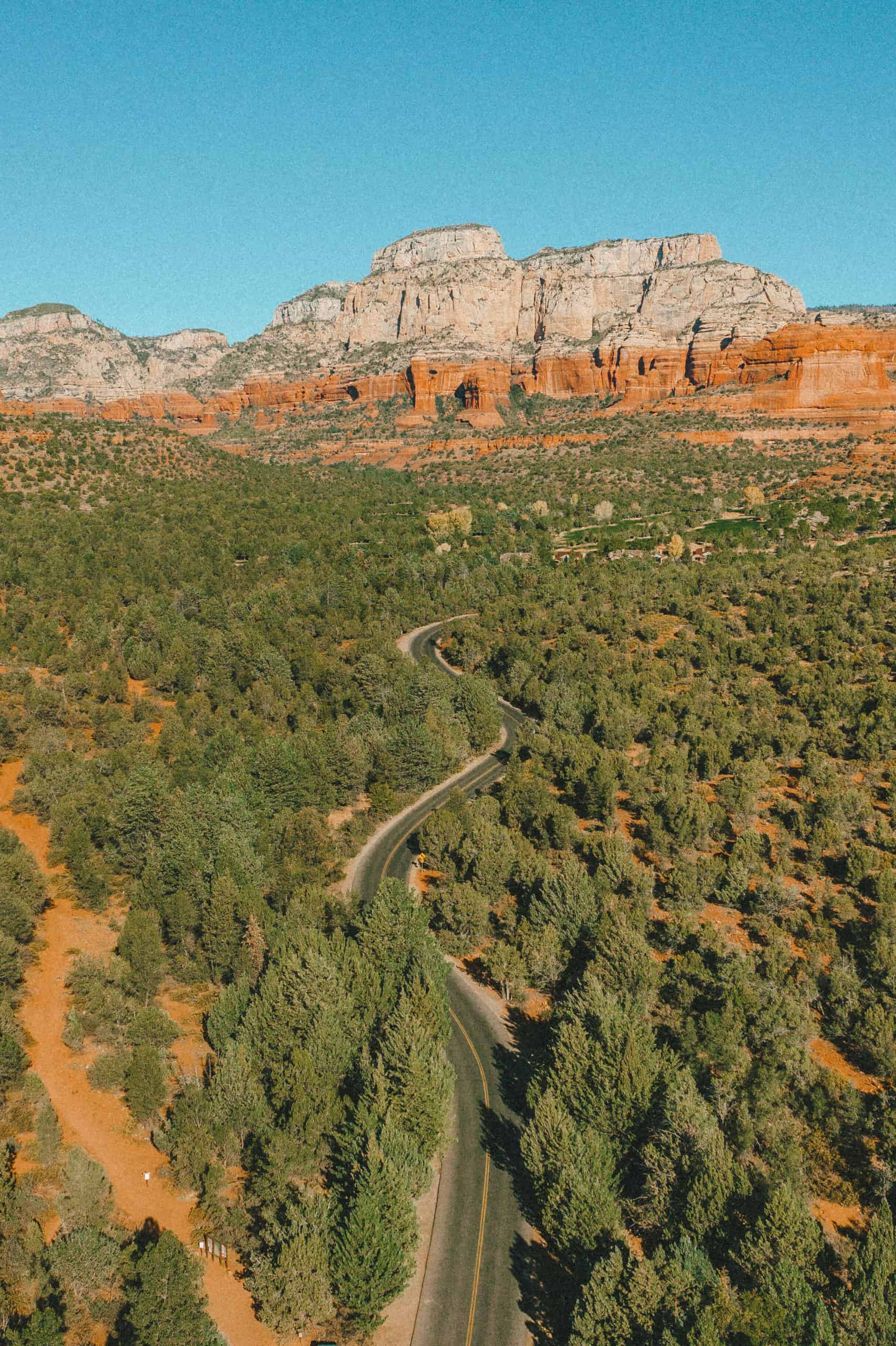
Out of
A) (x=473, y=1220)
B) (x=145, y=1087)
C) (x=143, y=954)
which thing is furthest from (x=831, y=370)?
(x=145, y=1087)

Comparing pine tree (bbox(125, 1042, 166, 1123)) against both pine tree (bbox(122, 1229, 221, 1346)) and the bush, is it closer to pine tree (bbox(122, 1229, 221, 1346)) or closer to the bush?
the bush

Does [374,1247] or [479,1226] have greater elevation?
[374,1247]

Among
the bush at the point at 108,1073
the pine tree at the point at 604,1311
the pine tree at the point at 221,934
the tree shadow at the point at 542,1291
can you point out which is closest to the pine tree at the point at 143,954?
the pine tree at the point at 221,934

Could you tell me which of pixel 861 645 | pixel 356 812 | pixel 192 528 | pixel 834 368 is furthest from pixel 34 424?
pixel 834 368

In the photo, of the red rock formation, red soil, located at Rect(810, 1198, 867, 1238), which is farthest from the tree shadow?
the red rock formation

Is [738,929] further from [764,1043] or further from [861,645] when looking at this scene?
[861,645]

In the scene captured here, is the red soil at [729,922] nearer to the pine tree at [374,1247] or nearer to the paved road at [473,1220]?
the paved road at [473,1220]

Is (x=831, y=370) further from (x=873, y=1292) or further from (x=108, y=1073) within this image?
(x=108, y=1073)
